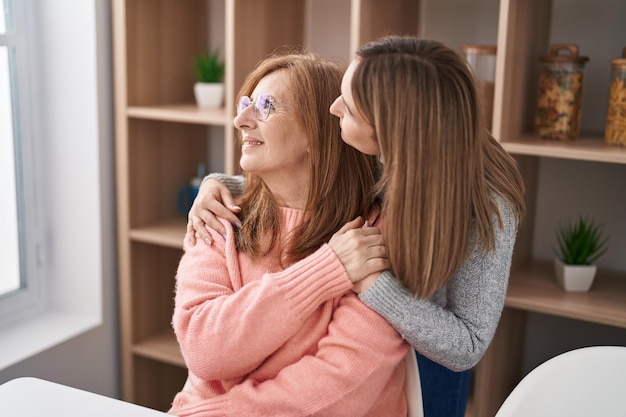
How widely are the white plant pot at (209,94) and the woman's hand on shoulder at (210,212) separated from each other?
0.79m

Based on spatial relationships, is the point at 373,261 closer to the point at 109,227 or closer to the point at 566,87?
the point at 566,87

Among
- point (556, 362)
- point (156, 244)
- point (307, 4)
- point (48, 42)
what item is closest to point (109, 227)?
point (156, 244)

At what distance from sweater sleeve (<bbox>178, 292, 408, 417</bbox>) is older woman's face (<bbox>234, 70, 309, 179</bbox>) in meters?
0.30

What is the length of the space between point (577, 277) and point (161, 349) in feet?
Result: 4.28

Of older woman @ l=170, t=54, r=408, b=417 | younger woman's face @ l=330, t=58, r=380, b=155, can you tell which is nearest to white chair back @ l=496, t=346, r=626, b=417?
older woman @ l=170, t=54, r=408, b=417

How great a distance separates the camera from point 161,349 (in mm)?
2463

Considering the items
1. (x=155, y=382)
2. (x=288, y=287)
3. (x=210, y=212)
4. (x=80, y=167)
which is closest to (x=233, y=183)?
(x=210, y=212)

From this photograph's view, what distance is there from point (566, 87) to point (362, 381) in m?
1.00

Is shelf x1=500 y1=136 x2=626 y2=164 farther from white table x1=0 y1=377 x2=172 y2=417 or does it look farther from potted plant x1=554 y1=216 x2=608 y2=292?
white table x1=0 y1=377 x2=172 y2=417

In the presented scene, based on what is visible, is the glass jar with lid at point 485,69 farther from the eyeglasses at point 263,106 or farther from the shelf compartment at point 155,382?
the shelf compartment at point 155,382

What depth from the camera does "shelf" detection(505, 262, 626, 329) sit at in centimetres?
187

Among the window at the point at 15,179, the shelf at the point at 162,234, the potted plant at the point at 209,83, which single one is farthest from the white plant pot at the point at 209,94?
the window at the point at 15,179

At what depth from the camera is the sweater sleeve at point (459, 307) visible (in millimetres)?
1333

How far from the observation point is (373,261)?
1.34 metres
